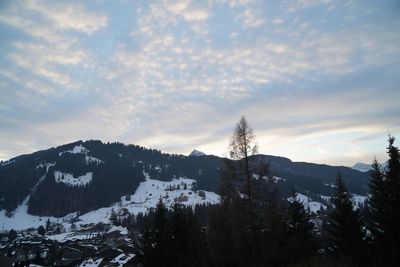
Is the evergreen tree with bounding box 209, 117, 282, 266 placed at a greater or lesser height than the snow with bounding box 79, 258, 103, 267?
greater

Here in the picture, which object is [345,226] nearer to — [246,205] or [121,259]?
[246,205]

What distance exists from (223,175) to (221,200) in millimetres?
1395

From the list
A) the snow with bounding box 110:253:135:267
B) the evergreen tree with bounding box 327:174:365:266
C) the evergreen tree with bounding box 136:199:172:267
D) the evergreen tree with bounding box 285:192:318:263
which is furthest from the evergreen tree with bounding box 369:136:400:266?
the snow with bounding box 110:253:135:267

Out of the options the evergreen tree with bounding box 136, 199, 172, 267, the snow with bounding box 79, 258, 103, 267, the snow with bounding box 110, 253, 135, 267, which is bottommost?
the snow with bounding box 79, 258, 103, 267

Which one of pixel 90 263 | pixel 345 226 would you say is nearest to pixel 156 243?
pixel 345 226

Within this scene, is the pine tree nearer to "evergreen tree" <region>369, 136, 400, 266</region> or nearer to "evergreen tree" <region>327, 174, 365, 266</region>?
"evergreen tree" <region>369, 136, 400, 266</region>

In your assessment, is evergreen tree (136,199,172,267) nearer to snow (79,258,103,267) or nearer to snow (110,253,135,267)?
snow (110,253,135,267)

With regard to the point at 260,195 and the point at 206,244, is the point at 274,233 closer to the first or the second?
Answer: the point at 260,195

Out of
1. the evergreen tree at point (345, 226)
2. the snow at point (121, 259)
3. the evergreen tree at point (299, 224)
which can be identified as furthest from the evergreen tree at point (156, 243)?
the snow at point (121, 259)

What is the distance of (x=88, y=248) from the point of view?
111 m

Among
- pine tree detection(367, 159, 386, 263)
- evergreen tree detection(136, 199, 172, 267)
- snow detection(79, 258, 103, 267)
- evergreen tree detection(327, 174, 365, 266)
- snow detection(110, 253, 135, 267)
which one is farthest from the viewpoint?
snow detection(79, 258, 103, 267)

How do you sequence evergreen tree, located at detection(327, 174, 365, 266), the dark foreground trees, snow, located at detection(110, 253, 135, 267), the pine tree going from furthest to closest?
snow, located at detection(110, 253, 135, 267) < evergreen tree, located at detection(327, 174, 365, 266) < the pine tree < the dark foreground trees

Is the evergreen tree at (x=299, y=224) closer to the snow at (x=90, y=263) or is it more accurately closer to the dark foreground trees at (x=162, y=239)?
the dark foreground trees at (x=162, y=239)

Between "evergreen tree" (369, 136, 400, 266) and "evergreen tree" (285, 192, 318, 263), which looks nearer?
"evergreen tree" (369, 136, 400, 266)
